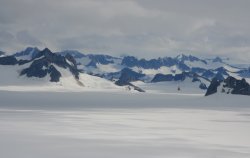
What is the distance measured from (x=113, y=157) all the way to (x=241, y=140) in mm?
16355

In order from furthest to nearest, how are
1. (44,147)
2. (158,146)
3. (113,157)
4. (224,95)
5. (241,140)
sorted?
(224,95), (241,140), (158,146), (44,147), (113,157)

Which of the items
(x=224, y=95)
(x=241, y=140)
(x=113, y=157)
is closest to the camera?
(x=113, y=157)

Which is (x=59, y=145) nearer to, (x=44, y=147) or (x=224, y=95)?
(x=44, y=147)

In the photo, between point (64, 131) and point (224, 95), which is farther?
point (224, 95)

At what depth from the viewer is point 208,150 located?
34.5 m

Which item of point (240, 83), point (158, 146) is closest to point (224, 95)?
point (240, 83)

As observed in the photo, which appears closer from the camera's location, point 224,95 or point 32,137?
point 32,137

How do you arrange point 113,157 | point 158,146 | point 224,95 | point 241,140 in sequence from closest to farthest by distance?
point 113,157 → point 158,146 → point 241,140 → point 224,95

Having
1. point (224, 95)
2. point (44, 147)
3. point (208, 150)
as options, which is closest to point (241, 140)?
point (208, 150)

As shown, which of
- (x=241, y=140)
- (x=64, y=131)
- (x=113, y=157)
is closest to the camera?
(x=113, y=157)

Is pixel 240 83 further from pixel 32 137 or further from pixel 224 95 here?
pixel 32 137

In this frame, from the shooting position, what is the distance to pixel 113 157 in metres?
30.3

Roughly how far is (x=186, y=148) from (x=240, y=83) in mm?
144268

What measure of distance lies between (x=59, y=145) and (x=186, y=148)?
1037cm
